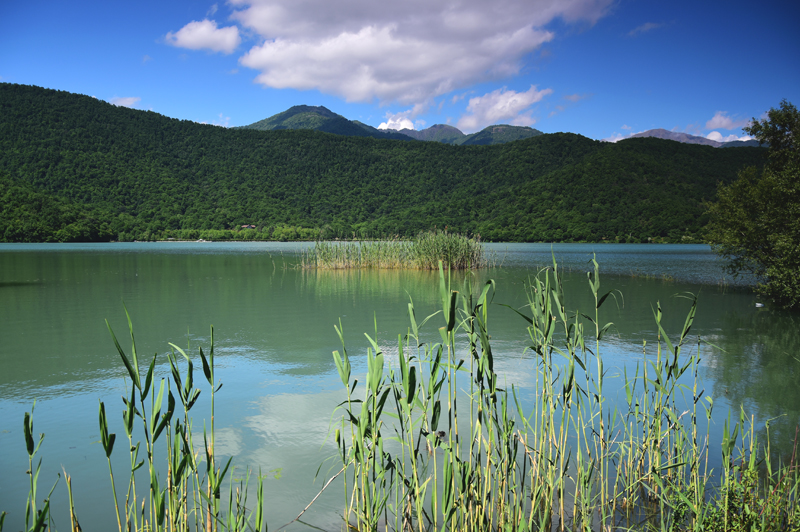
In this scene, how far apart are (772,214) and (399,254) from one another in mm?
11814

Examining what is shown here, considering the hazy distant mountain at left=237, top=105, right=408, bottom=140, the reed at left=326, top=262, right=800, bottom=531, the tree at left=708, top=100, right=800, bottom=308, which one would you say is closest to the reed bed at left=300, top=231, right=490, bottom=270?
the tree at left=708, top=100, right=800, bottom=308

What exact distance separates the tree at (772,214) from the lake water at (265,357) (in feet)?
2.66

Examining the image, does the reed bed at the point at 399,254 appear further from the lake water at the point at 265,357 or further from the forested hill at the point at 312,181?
the forested hill at the point at 312,181

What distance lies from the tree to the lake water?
→ 812 mm

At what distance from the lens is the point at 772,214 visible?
10.5m

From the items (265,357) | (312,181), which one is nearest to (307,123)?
(312,181)

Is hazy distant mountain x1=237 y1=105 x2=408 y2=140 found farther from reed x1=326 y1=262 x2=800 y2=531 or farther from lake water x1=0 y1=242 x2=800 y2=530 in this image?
reed x1=326 y1=262 x2=800 y2=531

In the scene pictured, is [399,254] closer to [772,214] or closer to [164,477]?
[772,214]

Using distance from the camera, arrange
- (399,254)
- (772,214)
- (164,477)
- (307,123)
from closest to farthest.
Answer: (164,477), (772,214), (399,254), (307,123)

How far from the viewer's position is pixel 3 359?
236 inches

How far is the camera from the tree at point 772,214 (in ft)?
31.4

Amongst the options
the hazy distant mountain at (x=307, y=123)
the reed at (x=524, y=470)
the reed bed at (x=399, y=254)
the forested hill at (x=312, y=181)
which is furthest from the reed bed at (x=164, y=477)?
the hazy distant mountain at (x=307, y=123)

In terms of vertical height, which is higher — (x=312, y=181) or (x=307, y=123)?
(x=307, y=123)

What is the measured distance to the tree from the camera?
31.4 ft
